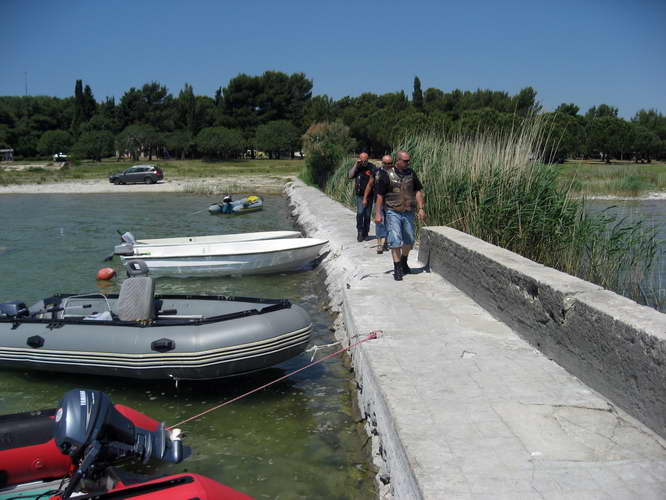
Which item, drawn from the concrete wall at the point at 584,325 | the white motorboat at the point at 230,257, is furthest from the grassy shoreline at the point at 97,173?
the concrete wall at the point at 584,325

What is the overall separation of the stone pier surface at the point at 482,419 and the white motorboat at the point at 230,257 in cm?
582

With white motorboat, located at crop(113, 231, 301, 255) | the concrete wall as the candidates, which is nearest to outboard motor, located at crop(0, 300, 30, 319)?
the concrete wall

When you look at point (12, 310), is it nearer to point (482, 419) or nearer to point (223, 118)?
point (482, 419)

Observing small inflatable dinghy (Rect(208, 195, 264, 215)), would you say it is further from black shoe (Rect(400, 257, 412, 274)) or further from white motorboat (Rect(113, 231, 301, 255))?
black shoe (Rect(400, 257, 412, 274))

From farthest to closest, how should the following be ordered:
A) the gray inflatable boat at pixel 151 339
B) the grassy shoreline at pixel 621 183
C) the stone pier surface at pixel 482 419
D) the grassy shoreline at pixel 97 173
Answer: the grassy shoreline at pixel 97 173, the grassy shoreline at pixel 621 183, the gray inflatable boat at pixel 151 339, the stone pier surface at pixel 482 419

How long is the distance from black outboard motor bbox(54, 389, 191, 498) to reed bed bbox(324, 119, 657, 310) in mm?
5790

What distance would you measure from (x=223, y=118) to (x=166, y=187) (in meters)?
34.5

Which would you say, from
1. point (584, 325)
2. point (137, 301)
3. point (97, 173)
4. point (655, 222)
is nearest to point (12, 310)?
point (137, 301)

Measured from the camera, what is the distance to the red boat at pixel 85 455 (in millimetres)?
3484

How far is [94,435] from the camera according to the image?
3.96 m

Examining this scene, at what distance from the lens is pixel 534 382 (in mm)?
4789

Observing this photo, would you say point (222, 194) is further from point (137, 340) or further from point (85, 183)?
point (137, 340)

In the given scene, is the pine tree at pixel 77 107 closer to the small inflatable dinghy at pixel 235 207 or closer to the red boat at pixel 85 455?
the small inflatable dinghy at pixel 235 207

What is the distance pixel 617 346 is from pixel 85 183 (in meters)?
42.7
